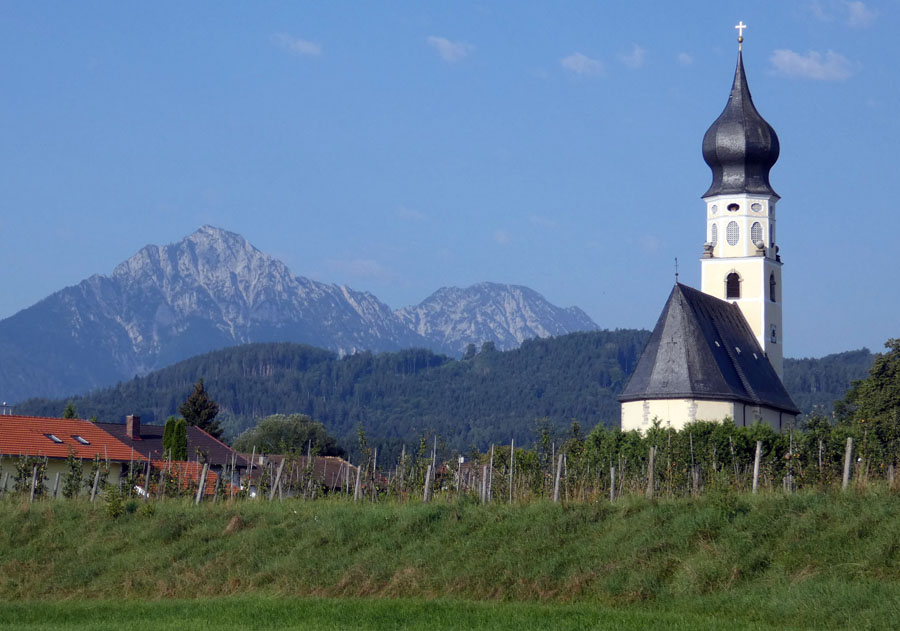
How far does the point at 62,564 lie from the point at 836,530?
52.1 feet

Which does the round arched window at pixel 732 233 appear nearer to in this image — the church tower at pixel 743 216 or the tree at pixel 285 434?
the church tower at pixel 743 216

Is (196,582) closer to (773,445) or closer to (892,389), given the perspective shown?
(773,445)

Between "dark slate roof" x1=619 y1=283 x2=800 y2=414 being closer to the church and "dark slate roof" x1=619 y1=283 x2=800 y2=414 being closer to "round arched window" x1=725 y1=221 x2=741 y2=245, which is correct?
the church

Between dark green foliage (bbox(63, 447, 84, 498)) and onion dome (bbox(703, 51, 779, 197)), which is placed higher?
onion dome (bbox(703, 51, 779, 197))

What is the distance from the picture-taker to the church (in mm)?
62469

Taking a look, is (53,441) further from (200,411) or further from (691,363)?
(200,411)

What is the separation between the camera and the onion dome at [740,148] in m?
72.6

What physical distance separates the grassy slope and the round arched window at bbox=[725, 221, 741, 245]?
45.8 m

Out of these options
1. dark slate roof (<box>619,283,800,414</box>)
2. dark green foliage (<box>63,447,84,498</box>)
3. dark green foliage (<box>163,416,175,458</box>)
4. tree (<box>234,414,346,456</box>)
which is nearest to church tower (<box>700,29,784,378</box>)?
dark slate roof (<box>619,283,800,414</box>)

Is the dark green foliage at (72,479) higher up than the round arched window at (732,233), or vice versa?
the round arched window at (732,233)

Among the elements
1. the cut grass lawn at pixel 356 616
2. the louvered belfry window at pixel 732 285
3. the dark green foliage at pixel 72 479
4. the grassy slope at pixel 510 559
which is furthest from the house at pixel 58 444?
the cut grass lawn at pixel 356 616

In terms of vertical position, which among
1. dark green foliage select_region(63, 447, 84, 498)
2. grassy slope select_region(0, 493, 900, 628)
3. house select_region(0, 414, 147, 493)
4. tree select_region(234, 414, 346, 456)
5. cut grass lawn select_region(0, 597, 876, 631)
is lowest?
cut grass lawn select_region(0, 597, 876, 631)

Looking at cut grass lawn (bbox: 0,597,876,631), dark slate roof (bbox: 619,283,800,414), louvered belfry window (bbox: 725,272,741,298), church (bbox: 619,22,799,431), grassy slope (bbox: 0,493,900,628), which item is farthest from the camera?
louvered belfry window (bbox: 725,272,741,298)

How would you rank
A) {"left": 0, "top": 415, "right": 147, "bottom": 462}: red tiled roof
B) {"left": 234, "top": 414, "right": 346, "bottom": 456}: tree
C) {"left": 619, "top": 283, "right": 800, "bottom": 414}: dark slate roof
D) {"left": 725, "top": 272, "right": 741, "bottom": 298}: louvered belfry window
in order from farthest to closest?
{"left": 234, "top": 414, "right": 346, "bottom": 456}: tree
{"left": 725, "top": 272, "right": 741, "bottom": 298}: louvered belfry window
{"left": 0, "top": 415, "right": 147, "bottom": 462}: red tiled roof
{"left": 619, "top": 283, "right": 800, "bottom": 414}: dark slate roof
